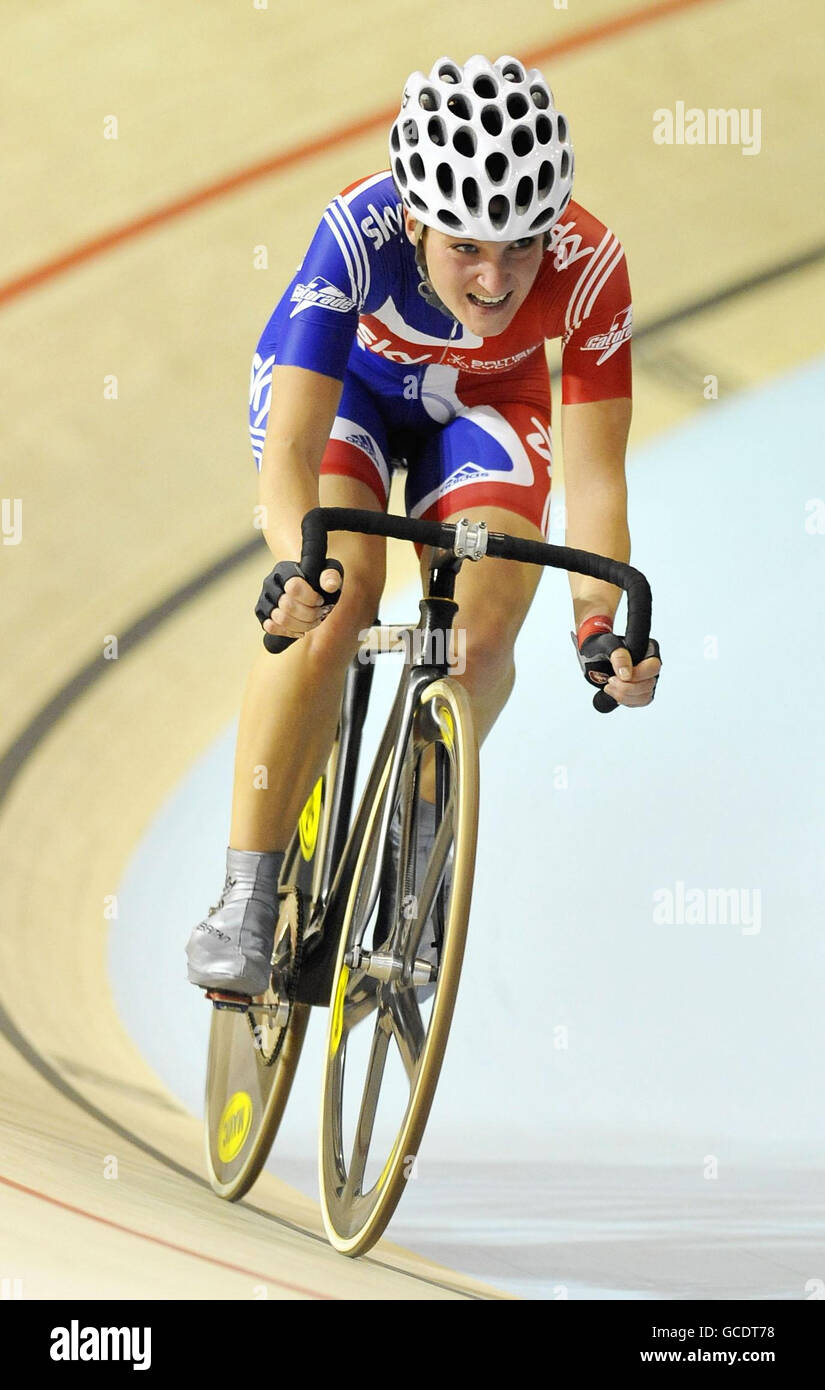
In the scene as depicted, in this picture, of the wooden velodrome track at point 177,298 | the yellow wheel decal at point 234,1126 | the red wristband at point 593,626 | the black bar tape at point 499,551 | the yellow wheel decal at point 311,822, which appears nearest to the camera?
the black bar tape at point 499,551

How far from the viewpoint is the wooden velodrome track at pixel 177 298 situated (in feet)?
12.5

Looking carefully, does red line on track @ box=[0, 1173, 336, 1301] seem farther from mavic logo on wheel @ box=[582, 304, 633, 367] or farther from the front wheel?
mavic logo on wheel @ box=[582, 304, 633, 367]

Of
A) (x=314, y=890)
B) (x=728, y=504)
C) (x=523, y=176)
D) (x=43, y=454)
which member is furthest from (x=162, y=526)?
(x=523, y=176)

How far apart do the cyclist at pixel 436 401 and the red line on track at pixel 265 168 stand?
265cm

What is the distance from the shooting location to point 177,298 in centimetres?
484

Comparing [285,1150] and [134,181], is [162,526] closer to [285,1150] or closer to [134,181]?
[134,181]

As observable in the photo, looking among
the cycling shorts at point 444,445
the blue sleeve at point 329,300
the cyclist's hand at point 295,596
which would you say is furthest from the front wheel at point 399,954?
the blue sleeve at point 329,300

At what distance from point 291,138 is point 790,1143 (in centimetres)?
361

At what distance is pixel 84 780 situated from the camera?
401 centimetres

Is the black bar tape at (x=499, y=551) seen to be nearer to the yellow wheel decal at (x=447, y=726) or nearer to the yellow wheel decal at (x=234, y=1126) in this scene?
the yellow wheel decal at (x=447, y=726)

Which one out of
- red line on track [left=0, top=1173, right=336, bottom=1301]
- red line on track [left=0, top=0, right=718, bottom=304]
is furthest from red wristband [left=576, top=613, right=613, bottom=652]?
red line on track [left=0, top=0, right=718, bottom=304]

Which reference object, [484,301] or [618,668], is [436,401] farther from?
[618,668]

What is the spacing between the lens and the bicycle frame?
211 centimetres

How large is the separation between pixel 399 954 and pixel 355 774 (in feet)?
1.48
